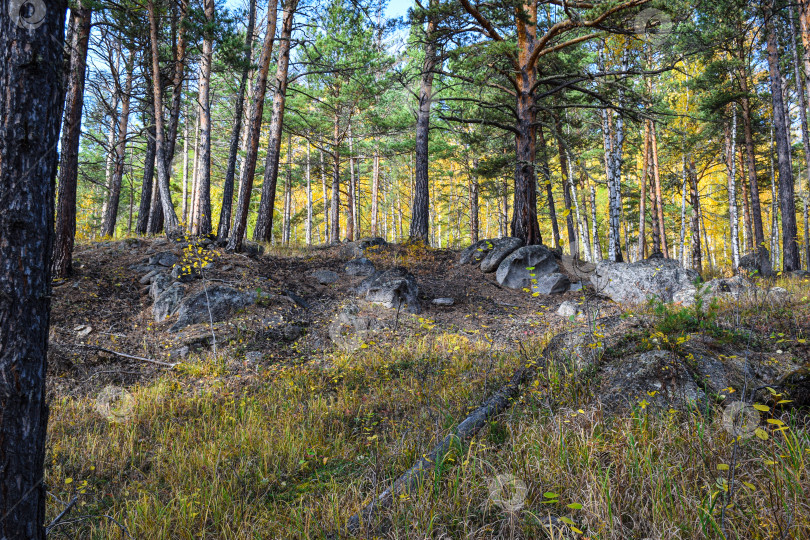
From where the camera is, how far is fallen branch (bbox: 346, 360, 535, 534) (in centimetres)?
244

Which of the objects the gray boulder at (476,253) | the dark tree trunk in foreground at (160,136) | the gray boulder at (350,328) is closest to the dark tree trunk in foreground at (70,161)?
the dark tree trunk in foreground at (160,136)

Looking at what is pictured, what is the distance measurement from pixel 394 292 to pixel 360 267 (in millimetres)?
2141

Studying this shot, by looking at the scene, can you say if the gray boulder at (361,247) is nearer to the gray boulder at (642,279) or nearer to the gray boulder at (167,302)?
the gray boulder at (167,302)

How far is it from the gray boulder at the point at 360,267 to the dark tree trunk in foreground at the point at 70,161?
5912 mm

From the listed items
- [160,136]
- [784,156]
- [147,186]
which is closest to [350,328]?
[160,136]

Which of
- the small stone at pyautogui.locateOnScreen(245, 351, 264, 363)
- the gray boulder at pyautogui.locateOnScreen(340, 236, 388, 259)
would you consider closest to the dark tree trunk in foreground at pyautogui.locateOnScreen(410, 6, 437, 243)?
the gray boulder at pyautogui.locateOnScreen(340, 236, 388, 259)

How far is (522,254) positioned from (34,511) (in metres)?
10.4

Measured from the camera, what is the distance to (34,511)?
2.04m

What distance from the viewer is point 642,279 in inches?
380

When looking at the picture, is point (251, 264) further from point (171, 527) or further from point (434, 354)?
point (171, 527)

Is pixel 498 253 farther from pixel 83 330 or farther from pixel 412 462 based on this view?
pixel 83 330

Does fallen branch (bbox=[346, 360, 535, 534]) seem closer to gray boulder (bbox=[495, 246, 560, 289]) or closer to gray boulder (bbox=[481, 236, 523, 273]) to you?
gray boulder (bbox=[495, 246, 560, 289])

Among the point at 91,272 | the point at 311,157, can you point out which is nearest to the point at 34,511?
the point at 91,272

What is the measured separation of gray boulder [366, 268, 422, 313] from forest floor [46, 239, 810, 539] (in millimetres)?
793
